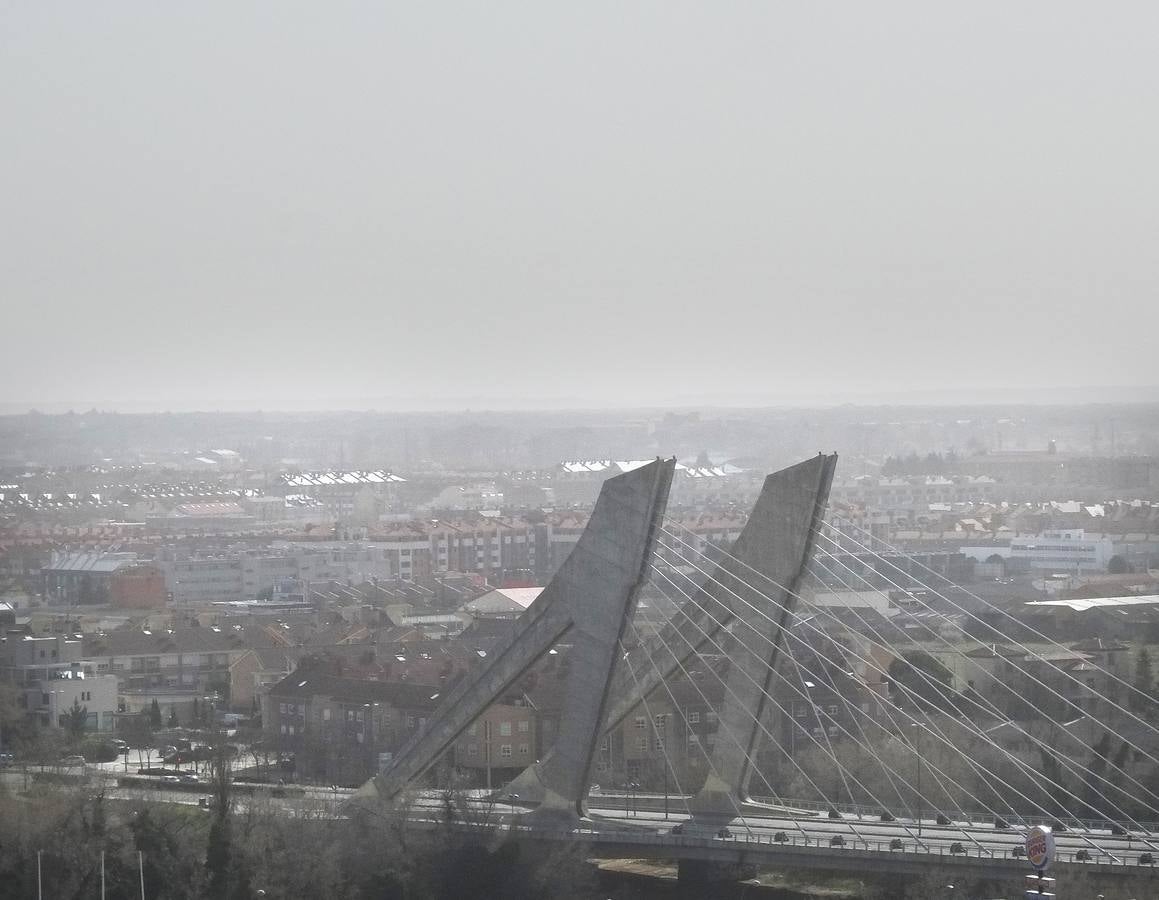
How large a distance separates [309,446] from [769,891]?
2924 inches

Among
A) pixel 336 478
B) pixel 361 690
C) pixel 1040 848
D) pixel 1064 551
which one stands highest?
pixel 1040 848

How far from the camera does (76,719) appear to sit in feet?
65.6

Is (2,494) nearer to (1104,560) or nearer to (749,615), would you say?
(1104,560)

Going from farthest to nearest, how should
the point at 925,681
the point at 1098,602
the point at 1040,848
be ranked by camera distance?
the point at 1098,602 < the point at 925,681 < the point at 1040,848

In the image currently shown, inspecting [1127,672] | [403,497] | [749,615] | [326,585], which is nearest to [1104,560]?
[326,585]

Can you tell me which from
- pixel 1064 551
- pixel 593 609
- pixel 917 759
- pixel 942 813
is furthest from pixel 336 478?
pixel 942 813

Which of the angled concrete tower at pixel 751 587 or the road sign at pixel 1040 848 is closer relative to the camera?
the road sign at pixel 1040 848

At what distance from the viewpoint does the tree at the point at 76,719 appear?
1961 cm

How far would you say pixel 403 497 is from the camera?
60.0m

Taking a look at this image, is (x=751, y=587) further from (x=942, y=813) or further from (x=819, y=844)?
(x=819, y=844)

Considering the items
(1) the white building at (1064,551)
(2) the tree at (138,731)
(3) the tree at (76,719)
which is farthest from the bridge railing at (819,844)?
(1) the white building at (1064,551)

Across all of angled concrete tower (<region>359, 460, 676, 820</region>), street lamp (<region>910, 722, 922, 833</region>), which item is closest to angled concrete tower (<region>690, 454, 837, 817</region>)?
angled concrete tower (<region>359, 460, 676, 820</region>)

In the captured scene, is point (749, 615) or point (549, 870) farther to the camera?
point (749, 615)

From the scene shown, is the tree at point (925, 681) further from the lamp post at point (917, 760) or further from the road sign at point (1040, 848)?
the road sign at point (1040, 848)
